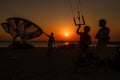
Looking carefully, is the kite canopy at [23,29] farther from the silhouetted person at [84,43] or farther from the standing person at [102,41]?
the standing person at [102,41]

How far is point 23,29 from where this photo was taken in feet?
124

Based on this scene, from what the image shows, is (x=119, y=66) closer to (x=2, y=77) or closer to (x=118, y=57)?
(x=118, y=57)

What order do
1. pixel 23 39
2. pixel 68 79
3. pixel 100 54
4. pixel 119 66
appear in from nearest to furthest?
pixel 68 79 → pixel 100 54 → pixel 119 66 → pixel 23 39

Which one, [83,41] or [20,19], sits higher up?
[20,19]

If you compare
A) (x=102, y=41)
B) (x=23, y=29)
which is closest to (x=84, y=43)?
(x=102, y=41)

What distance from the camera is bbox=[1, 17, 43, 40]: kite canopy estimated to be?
3547cm

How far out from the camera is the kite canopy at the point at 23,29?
1396 inches

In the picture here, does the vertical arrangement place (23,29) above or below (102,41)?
above

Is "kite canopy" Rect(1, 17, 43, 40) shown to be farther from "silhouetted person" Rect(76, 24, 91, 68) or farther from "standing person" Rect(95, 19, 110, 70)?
"standing person" Rect(95, 19, 110, 70)

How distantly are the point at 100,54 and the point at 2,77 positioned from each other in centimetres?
319

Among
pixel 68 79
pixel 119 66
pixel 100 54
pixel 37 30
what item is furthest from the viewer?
pixel 37 30

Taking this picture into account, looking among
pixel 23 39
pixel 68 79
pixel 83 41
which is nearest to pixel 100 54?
pixel 83 41

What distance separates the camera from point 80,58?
10383mm

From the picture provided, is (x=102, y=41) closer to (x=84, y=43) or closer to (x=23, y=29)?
(x=84, y=43)
